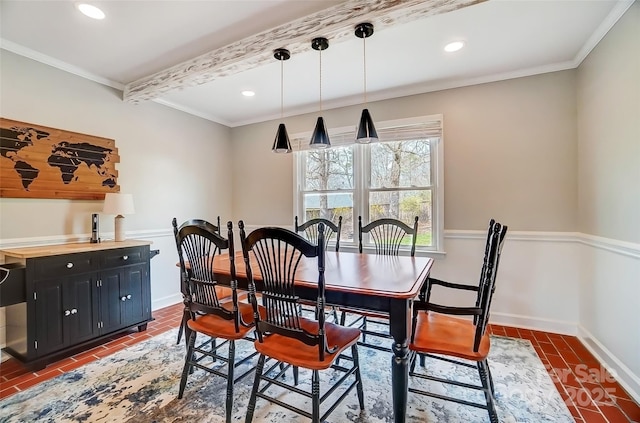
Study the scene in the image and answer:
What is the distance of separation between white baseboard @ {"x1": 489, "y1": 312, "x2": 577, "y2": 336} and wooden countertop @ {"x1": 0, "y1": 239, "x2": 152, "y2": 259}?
3759mm

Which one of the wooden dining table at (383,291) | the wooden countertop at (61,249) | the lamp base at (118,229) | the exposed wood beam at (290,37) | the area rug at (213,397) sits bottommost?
the area rug at (213,397)

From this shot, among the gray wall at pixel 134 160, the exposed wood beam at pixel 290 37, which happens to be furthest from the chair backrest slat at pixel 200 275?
the gray wall at pixel 134 160

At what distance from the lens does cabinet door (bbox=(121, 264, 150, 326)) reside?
9.53 ft

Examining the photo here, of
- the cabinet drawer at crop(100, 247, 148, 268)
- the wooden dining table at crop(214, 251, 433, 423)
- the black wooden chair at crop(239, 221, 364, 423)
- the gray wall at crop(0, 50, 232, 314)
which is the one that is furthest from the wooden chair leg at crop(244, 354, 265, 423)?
the gray wall at crop(0, 50, 232, 314)

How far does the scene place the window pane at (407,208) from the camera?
11.2ft

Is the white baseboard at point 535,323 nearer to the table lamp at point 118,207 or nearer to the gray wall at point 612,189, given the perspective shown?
the gray wall at point 612,189

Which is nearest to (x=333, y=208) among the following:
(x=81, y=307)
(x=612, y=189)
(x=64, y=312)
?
(x=612, y=189)

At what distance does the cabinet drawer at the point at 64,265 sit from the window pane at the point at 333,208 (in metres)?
2.40

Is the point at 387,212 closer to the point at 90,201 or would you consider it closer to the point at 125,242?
the point at 125,242

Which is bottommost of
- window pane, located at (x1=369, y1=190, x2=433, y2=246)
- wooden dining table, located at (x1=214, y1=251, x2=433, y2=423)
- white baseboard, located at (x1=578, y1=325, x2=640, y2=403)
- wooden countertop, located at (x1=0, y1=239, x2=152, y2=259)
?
white baseboard, located at (x1=578, y1=325, x2=640, y2=403)

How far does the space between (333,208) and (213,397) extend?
250 centimetres

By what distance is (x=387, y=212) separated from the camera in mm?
3609

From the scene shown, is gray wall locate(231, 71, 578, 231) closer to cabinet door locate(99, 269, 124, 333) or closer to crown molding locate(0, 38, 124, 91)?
crown molding locate(0, 38, 124, 91)

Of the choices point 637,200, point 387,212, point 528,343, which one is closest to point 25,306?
point 387,212
